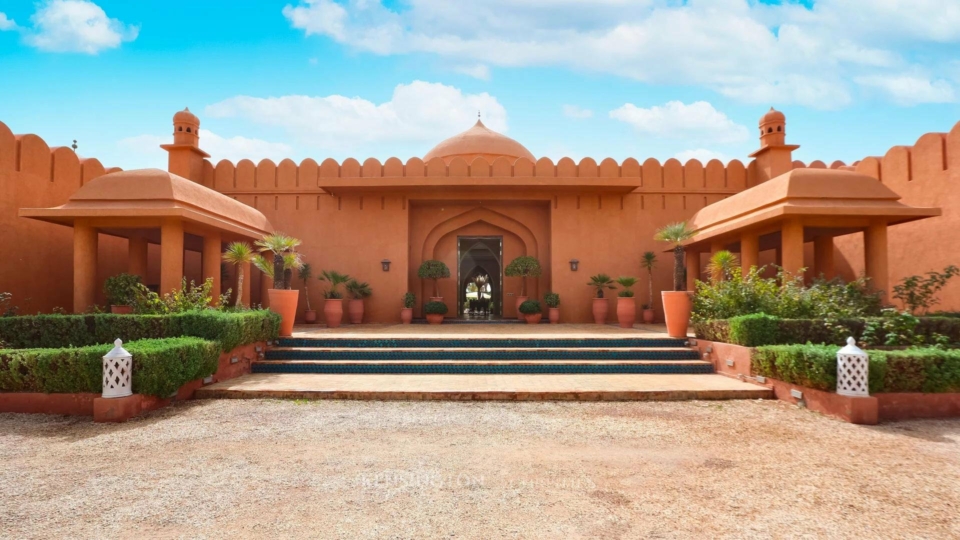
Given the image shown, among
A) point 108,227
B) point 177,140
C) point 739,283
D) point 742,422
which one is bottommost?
point 742,422

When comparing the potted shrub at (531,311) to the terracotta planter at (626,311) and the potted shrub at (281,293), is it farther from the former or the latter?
the potted shrub at (281,293)

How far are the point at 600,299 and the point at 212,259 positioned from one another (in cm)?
925

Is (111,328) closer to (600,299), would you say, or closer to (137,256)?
(137,256)

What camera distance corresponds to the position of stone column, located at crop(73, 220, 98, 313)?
8.92 metres

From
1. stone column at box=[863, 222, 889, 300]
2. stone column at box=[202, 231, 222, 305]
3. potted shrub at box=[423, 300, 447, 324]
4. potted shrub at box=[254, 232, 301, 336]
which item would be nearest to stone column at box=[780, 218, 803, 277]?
stone column at box=[863, 222, 889, 300]

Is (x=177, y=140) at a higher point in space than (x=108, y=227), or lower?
higher

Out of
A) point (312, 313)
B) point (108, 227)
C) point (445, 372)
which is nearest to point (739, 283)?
point (445, 372)

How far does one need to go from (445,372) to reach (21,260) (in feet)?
28.0

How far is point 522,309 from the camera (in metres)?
13.2

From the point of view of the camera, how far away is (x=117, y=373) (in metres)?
5.20

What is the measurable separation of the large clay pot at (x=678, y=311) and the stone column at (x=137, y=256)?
36.5 ft

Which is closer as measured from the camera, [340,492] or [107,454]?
[340,492]

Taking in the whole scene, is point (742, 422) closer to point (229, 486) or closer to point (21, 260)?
point (229, 486)

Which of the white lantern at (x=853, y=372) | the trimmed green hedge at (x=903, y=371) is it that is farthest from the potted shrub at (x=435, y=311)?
the white lantern at (x=853, y=372)
